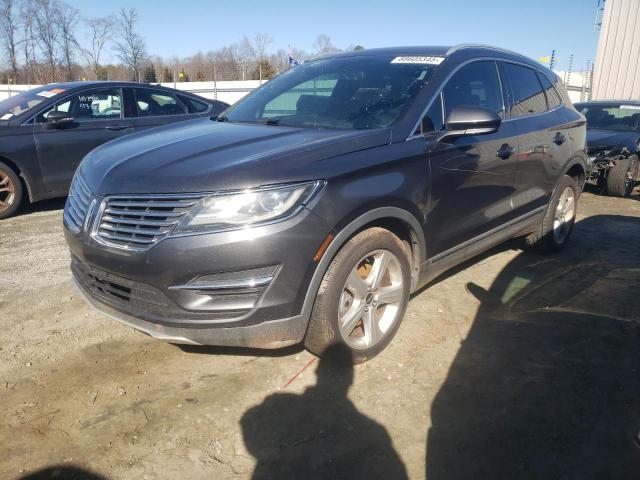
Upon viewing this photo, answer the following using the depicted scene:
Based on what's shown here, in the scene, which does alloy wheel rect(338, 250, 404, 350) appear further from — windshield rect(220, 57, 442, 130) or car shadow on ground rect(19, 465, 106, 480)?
Result: car shadow on ground rect(19, 465, 106, 480)

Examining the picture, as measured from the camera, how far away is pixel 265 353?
3.15 meters

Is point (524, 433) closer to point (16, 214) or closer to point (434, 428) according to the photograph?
point (434, 428)

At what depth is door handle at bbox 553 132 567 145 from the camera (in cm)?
450

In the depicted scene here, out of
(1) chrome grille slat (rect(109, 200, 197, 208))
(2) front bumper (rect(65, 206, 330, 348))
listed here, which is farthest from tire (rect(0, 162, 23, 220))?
(1) chrome grille slat (rect(109, 200, 197, 208))

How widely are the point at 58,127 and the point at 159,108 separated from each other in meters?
1.33

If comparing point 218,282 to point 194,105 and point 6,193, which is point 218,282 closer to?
point 6,193

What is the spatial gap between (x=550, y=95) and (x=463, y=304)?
2.21 meters

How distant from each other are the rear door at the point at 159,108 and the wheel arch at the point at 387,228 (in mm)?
4770

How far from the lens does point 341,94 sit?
349cm

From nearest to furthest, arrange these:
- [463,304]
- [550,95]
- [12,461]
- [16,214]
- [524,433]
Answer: [12,461]
[524,433]
[463,304]
[550,95]
[16,214]

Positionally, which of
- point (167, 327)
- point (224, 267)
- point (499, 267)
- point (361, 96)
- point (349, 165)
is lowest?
point (499, 267)

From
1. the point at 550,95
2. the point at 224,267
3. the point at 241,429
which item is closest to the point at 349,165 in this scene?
the point at 224,267

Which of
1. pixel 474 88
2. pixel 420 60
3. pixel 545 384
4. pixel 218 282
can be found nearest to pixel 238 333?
pixel 218 282

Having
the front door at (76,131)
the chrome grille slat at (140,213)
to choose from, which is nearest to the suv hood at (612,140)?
the front door at (76,131)
